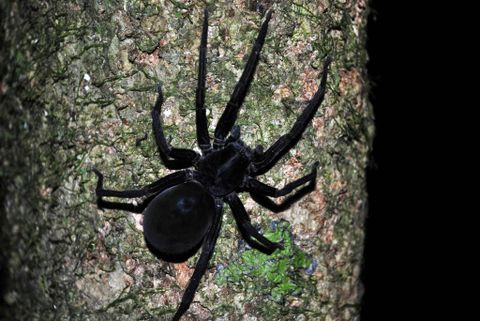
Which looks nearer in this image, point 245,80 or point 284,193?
point 245,80

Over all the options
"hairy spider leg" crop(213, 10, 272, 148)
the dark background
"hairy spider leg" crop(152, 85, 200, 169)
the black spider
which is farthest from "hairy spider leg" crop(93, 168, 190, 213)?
the dark background

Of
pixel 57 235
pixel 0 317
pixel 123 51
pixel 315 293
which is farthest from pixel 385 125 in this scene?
pixel 0 317

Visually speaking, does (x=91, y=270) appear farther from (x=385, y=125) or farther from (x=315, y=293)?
(x=385, y=125)

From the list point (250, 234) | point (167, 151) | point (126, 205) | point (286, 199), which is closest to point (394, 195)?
point (286, 199)

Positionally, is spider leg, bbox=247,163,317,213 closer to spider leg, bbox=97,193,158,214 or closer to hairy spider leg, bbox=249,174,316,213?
hairy spider leg, bbox=249,174,316,213

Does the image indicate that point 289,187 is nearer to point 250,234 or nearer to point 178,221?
point 250,234

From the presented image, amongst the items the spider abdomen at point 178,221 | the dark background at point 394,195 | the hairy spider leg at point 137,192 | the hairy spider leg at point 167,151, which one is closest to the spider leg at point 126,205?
Result: the hairy spider leg at point 137,192
